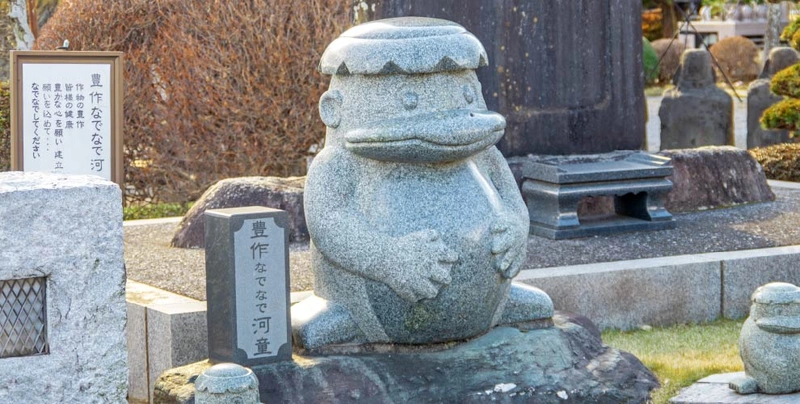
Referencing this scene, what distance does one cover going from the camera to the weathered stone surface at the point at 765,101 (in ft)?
46.2

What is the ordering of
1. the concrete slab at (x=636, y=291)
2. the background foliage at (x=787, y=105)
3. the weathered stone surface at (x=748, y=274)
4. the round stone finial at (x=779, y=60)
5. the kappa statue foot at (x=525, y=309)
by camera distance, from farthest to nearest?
the round stone finial at (x=779, y=60)
the background foliage at (x=787, y=105)
the weathered stone surface at (x=748, y=274)
the concrete slab at (x=636, y=291)
the kappa statue foot at (x=525, y=309)

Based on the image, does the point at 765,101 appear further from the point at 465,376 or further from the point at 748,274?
the point at 465,376

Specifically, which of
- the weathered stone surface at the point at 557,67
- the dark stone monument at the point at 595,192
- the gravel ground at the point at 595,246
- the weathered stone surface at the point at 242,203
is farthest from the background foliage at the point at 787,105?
the weathered stone surface at the point at 242,203

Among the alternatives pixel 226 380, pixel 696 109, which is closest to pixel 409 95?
pixel 226 380

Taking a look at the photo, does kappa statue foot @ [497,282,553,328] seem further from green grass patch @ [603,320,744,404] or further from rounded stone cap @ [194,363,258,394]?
rounded stone cap @ [194,363,258,394]

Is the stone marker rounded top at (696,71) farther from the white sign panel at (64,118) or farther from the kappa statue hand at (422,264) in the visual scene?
the kappa statue hand at (422,264)

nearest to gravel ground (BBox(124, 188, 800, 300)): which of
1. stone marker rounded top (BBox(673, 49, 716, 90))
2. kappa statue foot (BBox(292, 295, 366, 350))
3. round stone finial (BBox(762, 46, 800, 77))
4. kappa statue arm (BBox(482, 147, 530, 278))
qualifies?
kappa statue foot (BBox(292, 295, 366, 350))

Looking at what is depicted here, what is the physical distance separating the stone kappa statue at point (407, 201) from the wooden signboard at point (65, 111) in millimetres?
1540

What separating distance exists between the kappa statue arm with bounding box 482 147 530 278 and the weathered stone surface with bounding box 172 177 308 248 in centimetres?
257

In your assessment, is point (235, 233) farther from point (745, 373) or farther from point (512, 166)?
point (512, 166)

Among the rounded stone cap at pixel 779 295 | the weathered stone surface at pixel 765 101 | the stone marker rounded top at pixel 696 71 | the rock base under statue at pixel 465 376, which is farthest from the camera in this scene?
the weathered stone surface at pixel 765 101

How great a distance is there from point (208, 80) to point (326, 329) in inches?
221

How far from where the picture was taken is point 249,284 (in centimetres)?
489

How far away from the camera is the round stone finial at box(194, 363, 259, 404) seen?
4.13 metres
